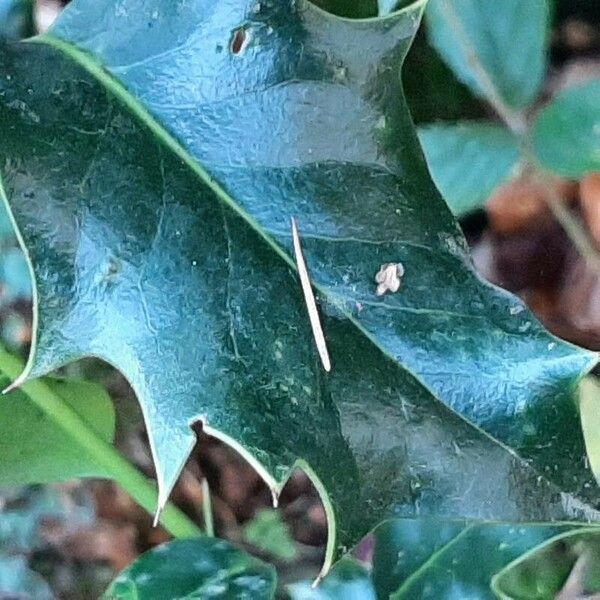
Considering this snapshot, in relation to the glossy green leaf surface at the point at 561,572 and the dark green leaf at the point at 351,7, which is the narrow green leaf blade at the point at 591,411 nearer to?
the glossy green leaf surface at the point at 561,572

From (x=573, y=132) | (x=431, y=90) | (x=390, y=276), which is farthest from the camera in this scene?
(x=431, y=90)

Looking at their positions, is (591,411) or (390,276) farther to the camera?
(591,411)

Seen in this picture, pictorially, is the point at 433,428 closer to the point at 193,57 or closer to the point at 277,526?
the point at 193,57

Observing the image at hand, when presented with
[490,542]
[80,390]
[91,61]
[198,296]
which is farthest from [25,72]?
[490,542]

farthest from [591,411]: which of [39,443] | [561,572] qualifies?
[39,443]

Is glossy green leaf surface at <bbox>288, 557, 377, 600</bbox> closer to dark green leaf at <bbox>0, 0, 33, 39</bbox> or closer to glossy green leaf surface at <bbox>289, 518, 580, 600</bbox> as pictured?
glossy green leaf surface at <bbox>289, 518, 580, 600</bbox>

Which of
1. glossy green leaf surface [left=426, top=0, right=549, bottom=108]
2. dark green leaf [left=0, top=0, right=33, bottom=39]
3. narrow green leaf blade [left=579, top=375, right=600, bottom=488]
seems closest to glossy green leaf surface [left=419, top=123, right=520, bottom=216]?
glossy green leaf surface [left=426, top=0, right=549, bottom=108]

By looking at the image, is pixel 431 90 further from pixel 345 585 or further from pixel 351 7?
pixel 345 585
